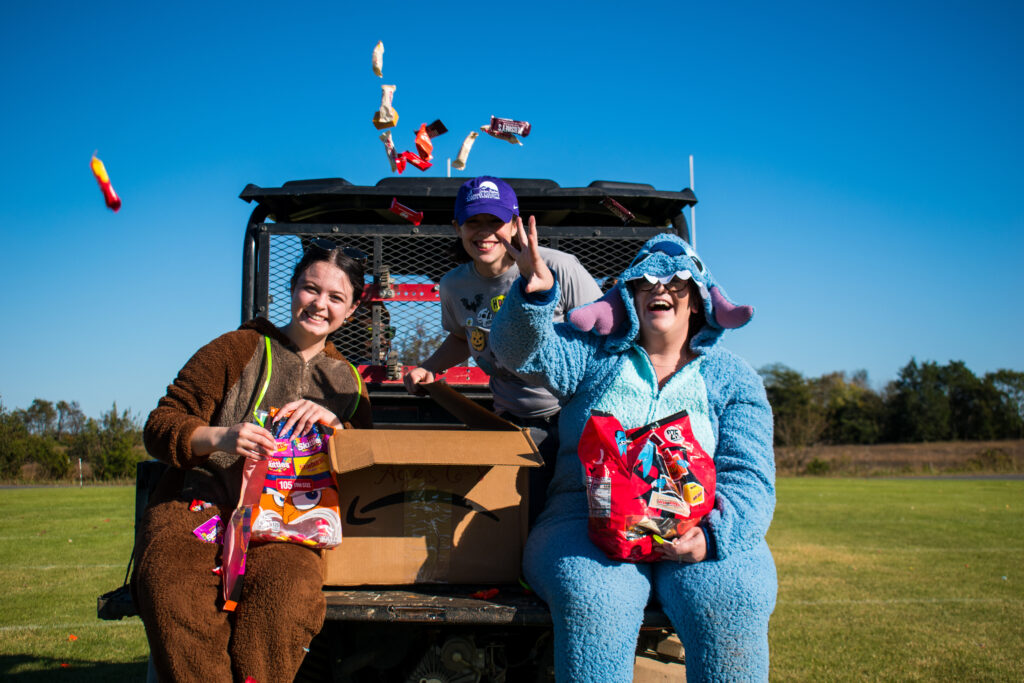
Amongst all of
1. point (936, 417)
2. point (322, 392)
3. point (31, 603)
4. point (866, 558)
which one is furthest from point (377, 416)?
point (936, 417)

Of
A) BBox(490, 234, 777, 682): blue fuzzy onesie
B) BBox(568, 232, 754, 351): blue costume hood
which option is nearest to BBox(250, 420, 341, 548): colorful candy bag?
BBox(490, 234, 777, 682): blue fuzzy onesie

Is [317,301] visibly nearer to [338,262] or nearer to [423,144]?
[338,262]

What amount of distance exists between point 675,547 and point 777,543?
832cm

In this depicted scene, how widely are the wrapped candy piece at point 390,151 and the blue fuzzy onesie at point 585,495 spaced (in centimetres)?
157

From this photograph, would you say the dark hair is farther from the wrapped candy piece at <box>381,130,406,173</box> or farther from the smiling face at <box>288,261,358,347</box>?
the wrapped candy piece at <box>381,130,406,173</box>

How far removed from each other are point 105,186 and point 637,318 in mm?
1920

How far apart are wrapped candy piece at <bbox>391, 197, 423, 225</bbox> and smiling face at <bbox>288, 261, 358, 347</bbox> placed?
950 millimetres

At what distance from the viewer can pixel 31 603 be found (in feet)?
18.7

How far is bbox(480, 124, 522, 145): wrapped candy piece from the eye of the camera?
3.73 m

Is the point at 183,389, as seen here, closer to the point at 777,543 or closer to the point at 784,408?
the point at 777,543

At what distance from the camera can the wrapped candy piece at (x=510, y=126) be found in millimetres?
3715

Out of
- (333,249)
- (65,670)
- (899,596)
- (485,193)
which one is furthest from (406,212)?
(899,596)

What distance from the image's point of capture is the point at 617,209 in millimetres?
3555

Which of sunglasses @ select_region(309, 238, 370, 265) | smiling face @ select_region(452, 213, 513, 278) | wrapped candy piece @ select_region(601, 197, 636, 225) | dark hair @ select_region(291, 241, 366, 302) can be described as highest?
wrapped candy piece @ select_region(601, 197, 636, 225)
